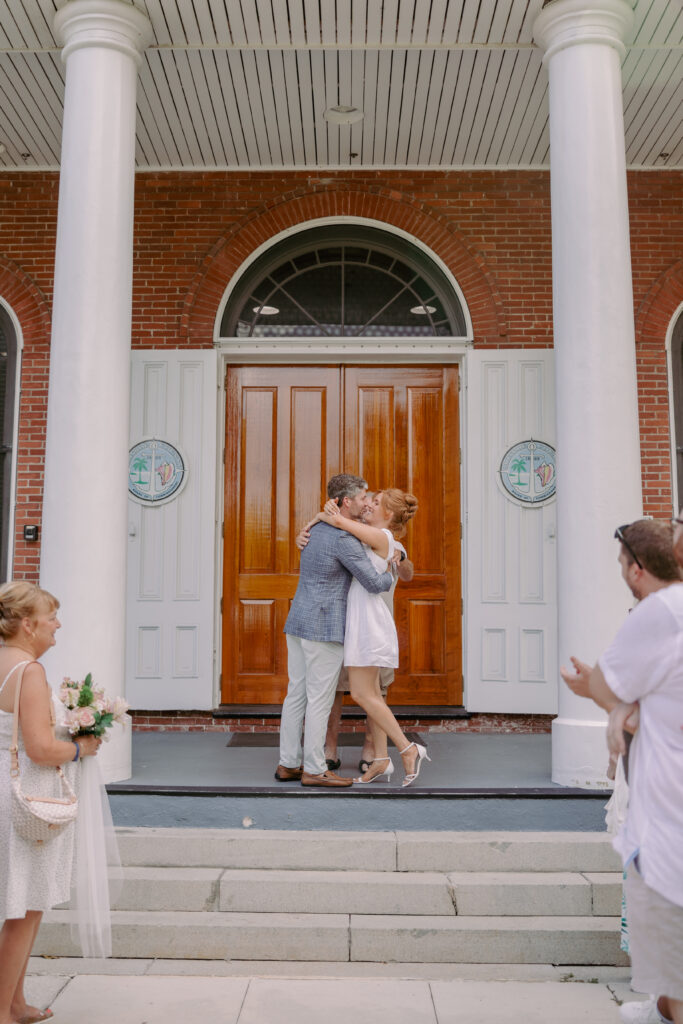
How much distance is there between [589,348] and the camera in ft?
17.4

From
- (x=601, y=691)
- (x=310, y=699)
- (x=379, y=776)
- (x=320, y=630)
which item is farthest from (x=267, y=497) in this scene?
(x=601, y=691)

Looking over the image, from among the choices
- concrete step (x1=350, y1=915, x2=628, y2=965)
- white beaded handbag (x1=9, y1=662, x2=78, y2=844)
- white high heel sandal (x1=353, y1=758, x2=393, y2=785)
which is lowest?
concrete step (x1=350, y1=915, x2=628, y2=965)

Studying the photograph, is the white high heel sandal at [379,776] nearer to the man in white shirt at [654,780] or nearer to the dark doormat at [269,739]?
the dark doormat at [269,739]

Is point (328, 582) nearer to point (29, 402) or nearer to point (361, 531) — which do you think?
point (361, 531)

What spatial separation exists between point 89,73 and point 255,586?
3.91m

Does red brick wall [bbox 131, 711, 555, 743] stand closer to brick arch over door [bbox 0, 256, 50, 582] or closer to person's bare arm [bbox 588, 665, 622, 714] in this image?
brick arch over door [bbox 0, 256, 50, 582]

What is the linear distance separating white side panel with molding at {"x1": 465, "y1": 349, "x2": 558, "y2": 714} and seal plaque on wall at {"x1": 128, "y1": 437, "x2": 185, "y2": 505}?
7.85 feet

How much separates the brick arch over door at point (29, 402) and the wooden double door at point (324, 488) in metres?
1.56

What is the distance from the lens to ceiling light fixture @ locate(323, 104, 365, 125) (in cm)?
691

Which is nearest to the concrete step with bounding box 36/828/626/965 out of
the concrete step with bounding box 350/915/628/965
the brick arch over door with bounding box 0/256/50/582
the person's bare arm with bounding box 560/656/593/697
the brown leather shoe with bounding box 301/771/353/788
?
the concrete step with bounding box 350/915/628/965

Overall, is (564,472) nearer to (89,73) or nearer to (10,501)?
(89,73)

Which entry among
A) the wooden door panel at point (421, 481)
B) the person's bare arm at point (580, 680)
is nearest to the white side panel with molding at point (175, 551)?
the wooden door panel at point (421, 481)

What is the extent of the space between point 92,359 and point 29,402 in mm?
2572

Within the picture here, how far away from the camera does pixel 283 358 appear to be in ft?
25.1
